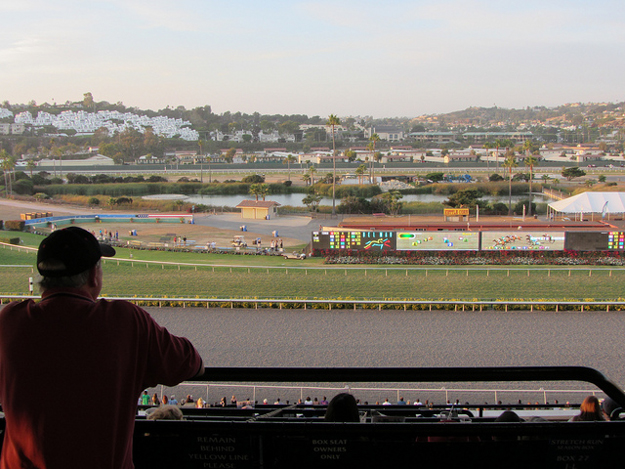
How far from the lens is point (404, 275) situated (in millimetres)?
19750

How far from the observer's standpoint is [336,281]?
18.7 meters

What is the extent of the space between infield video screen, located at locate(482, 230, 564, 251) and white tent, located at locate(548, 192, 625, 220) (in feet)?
25.8

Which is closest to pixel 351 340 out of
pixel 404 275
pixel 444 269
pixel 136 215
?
pixel 404 275

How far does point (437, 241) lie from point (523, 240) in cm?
342

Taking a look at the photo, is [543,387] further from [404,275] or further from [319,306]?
[404,275]

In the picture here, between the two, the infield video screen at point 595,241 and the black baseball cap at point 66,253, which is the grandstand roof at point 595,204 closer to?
the infield video screen at point 595,241

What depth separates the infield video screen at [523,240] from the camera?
22781mm

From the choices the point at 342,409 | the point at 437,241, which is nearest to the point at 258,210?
the point at 437,241

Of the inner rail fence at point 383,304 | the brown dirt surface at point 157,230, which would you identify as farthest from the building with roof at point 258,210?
the inner rail fence at point 383,304

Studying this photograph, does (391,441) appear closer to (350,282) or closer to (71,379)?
(71,379)

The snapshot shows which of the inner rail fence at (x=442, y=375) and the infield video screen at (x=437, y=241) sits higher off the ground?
the inner rail fence at (x=442, y=375)

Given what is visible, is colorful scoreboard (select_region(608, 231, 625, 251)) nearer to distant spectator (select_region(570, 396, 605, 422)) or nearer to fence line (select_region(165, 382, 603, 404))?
fence line (select_region(165, 382, 603, 404))

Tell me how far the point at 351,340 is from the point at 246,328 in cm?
268

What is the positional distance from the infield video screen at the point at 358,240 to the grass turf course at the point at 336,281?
175 cm
